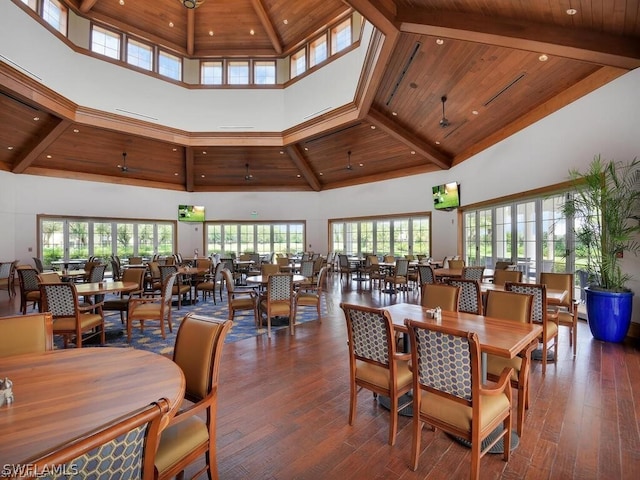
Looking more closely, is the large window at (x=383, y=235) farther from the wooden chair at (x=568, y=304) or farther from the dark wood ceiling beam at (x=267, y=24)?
the dark wood ceiling beam at (x=267, y=24)

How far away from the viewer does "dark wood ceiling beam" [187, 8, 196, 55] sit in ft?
30.6

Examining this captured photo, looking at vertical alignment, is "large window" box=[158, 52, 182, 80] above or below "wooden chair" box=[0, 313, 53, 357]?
above

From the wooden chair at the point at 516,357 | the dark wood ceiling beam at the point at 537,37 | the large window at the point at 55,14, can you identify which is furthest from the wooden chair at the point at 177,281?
the large window at the point at 55,14

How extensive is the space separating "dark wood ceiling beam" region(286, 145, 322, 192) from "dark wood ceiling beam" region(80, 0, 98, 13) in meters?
6.16

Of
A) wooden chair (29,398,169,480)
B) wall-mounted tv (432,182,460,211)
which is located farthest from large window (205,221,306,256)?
wooden chair (29,398,169,480)

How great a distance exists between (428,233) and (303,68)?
6715mm

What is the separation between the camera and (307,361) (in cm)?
377

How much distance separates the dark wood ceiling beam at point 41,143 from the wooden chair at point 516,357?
10.2 m

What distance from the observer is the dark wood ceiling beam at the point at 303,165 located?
36.0 feet

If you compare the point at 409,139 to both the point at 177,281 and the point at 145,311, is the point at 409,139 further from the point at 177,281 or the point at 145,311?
the point at 145,311

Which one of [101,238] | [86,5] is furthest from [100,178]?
[86,5]

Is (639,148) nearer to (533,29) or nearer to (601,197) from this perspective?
(601,197)

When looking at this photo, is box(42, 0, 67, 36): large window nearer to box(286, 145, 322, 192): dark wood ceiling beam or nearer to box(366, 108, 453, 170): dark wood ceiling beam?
box(286, 145, 322, 192): dark wood ceiling beam

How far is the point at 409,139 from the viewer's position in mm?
8906
